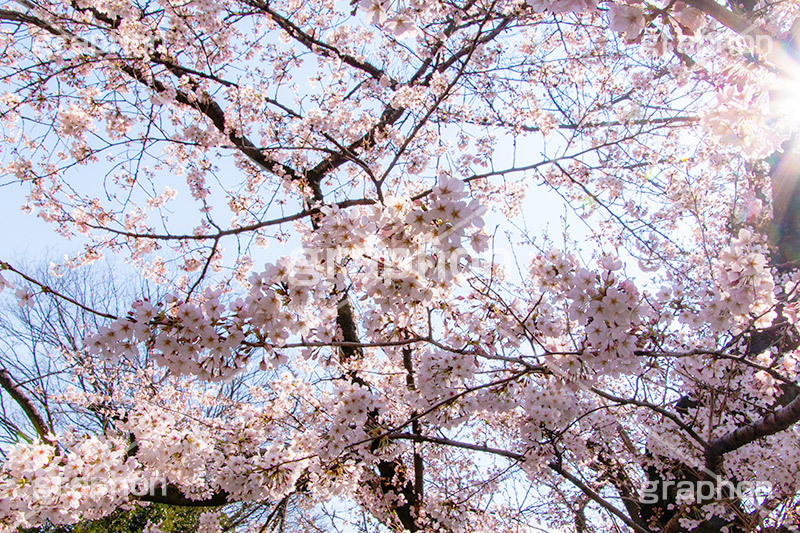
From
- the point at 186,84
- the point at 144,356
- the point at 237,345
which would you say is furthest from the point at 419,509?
the point at 144,356

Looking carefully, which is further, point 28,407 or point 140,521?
point 140,521

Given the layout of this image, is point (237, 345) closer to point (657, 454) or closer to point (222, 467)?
point (222, 467)

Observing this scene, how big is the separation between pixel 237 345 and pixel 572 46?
17.3 ft

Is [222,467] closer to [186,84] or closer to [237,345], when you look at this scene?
[237,345]

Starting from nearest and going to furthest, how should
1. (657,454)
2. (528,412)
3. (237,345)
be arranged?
1. (237,345)
2. (528,412)
3. (657,454)

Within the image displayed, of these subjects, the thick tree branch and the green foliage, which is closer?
the thick tree branch

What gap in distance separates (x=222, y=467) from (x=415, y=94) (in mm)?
3831

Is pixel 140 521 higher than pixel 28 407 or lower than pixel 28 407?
lower

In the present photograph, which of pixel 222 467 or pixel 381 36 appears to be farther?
pixel 381 36

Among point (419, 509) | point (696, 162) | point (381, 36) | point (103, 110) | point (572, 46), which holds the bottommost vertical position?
point (419, 509)

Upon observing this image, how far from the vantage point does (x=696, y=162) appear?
17.3 feet

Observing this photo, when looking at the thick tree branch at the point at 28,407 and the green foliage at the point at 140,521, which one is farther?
the green foliage at the point at 140,521

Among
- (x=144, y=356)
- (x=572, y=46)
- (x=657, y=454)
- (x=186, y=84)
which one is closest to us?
(x=657, y=454)

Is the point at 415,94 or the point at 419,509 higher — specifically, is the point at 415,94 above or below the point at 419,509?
above
